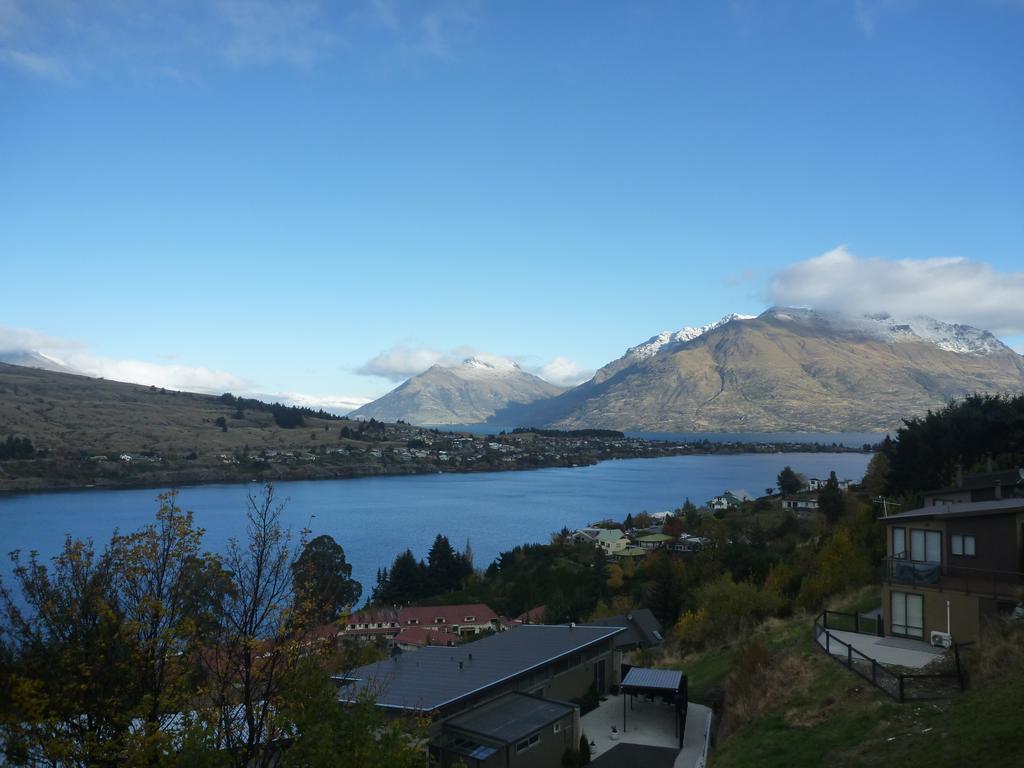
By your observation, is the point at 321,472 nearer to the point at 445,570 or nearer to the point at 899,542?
the point at 445,570

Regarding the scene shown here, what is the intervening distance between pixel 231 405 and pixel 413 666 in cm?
15091

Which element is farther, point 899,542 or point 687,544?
point 687,544

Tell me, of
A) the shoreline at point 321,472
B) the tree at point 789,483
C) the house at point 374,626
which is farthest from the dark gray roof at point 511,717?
the tree at point 789,483

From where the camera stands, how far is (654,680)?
14695 millimetres

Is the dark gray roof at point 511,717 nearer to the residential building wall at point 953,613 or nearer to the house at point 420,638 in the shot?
the residential building wall at point 953,613

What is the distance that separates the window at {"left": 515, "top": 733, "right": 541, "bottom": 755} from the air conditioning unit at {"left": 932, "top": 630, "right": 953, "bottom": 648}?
245 inches

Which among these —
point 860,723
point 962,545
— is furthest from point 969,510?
Result: point 860,723

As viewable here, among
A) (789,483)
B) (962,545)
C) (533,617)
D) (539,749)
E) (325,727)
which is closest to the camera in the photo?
(325,727)

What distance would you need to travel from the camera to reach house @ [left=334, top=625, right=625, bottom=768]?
11586 millimetres

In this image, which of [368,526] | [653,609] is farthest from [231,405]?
[653,609]

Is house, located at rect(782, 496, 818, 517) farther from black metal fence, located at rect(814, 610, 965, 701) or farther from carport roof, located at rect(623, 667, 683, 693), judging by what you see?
black metal fence, located at rect(814, 610, 965, 701)

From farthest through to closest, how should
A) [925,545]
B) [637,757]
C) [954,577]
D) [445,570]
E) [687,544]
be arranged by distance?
[687,544] < [445,570] < [637,757] < [925,545] < [954,577]

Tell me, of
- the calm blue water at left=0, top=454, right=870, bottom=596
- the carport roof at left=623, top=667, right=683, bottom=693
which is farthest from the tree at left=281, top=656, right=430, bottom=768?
the calm blue water at left=0, top=454, right=870, bottom=596

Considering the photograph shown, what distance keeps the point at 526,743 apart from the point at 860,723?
223 inches
